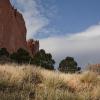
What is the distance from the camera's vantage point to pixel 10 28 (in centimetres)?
10381

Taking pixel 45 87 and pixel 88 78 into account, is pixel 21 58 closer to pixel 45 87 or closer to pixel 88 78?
pixel 88 78

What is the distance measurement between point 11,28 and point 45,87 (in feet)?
305

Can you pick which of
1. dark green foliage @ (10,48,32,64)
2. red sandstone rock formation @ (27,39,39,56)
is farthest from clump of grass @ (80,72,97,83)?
red sandstone rock formation @ (27,39,39,56)

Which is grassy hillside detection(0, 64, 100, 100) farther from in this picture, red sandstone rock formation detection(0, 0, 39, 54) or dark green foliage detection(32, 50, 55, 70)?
red sandstone rock formation detection(0, 0, 39, 54)

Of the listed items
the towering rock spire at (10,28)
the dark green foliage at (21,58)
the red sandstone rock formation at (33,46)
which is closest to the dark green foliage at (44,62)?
the dark green foliage at (21,58)

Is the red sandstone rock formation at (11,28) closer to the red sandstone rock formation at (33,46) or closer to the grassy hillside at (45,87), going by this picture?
A: the red sandstone rock formation at (33,46)

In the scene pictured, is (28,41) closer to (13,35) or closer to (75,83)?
(13,35)

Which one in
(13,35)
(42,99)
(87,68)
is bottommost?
(42,99)

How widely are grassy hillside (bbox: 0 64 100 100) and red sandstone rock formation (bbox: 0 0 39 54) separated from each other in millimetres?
74404

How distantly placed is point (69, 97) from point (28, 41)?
117 meters

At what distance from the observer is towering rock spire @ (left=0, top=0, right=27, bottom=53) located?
9759cm

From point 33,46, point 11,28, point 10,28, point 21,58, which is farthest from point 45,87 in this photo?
point 33,46

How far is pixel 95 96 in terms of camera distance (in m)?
13.3

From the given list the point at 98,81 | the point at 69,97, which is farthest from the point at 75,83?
the point at 69,97
